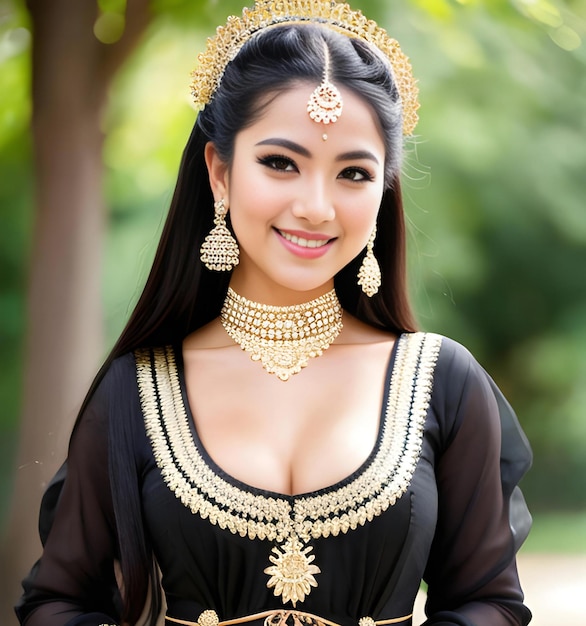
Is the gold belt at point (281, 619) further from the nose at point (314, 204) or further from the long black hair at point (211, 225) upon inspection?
the nose at point (314, 204)

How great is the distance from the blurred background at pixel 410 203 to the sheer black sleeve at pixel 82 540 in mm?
614

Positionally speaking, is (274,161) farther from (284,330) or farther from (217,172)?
(284,330)

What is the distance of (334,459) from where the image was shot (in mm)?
1713

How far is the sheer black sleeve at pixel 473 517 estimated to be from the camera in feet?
5.80

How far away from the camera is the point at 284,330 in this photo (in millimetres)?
1860

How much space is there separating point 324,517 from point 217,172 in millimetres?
665

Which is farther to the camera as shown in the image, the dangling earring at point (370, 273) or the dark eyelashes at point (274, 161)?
the dangling earring at point (370, 273)

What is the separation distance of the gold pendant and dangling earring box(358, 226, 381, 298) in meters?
0.49

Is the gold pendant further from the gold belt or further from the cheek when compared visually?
the cheek

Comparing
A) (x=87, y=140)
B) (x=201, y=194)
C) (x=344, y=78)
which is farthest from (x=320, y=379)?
(x=87, y=140)

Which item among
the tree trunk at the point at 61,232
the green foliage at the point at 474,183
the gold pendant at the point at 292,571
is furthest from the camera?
the green foliage at the point at 474,183

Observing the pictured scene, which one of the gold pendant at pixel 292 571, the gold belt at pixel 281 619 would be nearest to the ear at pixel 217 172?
the gold pendant at pixel 292 571

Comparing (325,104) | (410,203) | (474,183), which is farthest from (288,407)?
(474,183)

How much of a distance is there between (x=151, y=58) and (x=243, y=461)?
1.78m
